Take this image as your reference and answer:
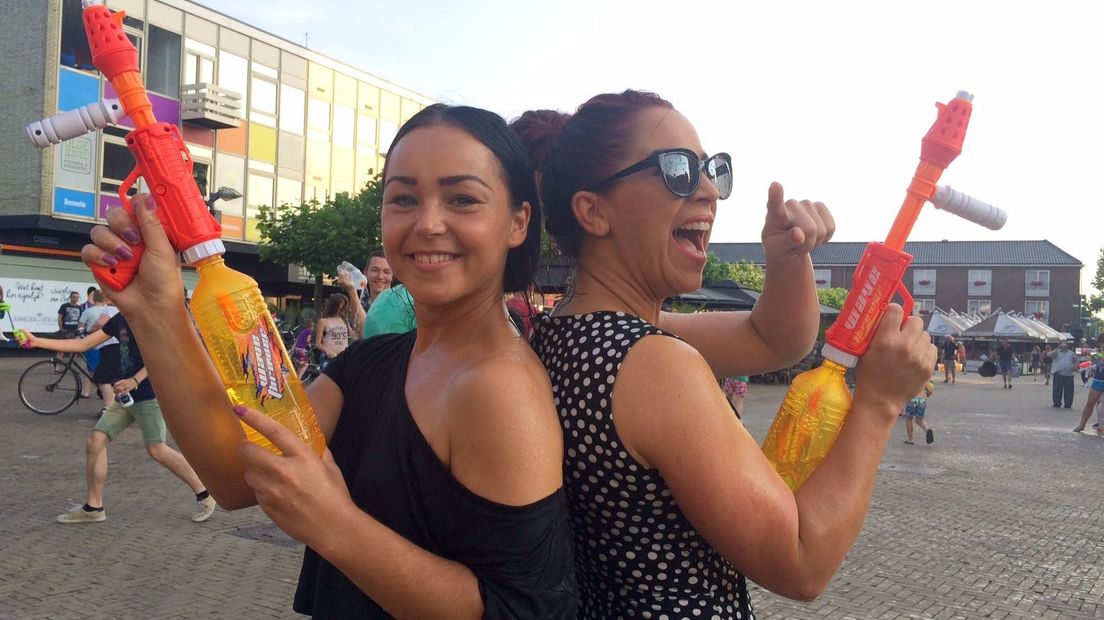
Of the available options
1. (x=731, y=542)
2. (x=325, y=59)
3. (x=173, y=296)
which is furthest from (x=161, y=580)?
(x=325, y=59)

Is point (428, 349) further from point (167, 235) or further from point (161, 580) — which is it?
point (161, 580)

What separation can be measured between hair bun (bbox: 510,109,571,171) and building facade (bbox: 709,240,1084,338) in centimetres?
7015

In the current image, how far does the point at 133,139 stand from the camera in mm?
1404

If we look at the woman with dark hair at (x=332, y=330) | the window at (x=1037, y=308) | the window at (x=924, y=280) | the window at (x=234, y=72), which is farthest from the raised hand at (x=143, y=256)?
the window at (x=1037, y=308)

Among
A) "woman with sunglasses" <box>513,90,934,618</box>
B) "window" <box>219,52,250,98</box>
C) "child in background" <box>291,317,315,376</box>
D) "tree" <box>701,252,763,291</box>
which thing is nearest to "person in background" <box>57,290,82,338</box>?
"window" <box>219,52,250,98</box>

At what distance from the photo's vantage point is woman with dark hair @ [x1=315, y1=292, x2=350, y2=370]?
9977 millimetres

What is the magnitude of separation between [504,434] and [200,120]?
1071 inches

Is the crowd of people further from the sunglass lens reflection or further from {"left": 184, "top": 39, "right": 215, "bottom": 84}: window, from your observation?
{"left": 184, "top": 39, "right": 215, "bottom": 84}: window

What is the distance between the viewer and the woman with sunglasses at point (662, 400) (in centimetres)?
128

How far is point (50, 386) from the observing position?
1178 centimetres

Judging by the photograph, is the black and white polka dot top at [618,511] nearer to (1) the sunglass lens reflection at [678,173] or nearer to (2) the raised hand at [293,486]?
(1) the sunglass lens reflection at [678,173]

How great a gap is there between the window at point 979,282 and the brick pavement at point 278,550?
6665 cm

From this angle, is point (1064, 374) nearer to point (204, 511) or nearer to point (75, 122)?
point (204, 511)

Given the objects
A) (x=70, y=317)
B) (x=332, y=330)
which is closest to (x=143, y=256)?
(x=332, y=330)
